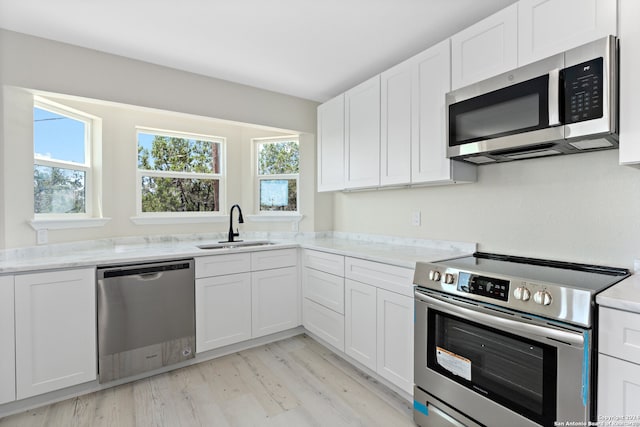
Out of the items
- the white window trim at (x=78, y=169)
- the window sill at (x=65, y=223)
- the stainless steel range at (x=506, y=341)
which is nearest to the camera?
the stainless steel range at (x=506, y=341)

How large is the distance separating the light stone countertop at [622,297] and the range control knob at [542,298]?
15 centimetres

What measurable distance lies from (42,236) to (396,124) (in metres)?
2.80

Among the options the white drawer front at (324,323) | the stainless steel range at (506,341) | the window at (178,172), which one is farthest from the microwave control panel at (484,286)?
the window at (178,172)

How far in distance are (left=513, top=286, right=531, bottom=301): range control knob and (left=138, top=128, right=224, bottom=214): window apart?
3046mm

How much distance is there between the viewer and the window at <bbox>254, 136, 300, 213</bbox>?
12.2 ft

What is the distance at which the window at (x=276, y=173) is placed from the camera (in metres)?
3.71

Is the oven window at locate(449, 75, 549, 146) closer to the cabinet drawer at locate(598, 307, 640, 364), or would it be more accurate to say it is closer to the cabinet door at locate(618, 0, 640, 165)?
the cabinet door at locate(618, 0, 640, 165)

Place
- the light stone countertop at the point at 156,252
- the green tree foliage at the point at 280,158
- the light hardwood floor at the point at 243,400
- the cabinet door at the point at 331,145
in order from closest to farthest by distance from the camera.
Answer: the light hardwood floor at the point at 243,400 < the light stone countertop at the point at 156,252 < the cabinet door at the point at 331,145 < the green tree foliage at the point at 280,158

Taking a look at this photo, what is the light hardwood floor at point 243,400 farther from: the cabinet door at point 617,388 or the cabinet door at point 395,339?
the cabinet door at point 617,388

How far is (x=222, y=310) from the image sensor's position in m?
2.63

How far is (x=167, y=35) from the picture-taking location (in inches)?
86.8

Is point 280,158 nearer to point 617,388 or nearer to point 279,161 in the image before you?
point 279,161

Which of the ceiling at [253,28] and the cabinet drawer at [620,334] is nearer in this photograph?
the cabinet drawer at [620,334]

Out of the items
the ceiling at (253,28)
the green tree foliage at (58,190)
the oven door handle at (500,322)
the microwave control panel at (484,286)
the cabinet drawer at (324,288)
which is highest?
the ceiling at (253,28)
